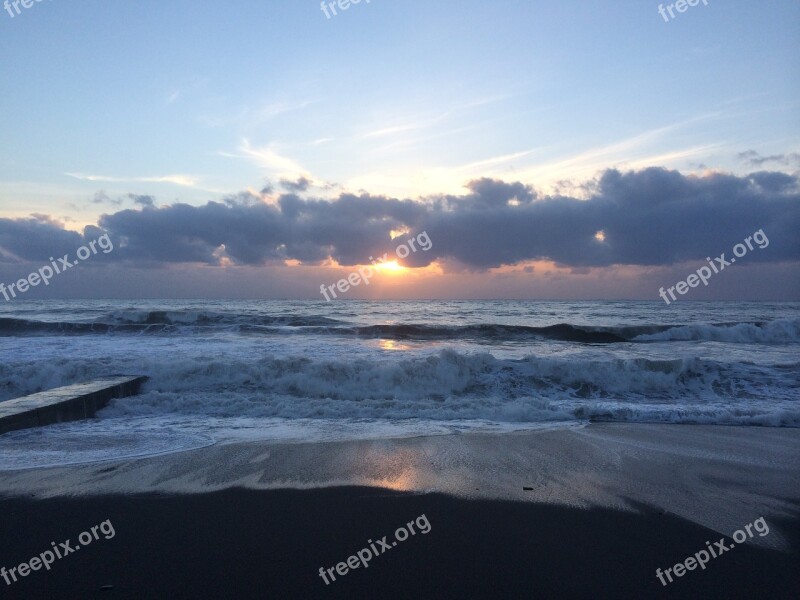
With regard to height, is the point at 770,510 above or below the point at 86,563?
below

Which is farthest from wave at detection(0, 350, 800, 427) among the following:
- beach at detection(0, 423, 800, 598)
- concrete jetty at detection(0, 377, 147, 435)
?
beach at detection(0, 423, 800, 598)

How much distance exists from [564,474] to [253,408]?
603 centimetres

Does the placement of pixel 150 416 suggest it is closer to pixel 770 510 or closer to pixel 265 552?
pixel 265 552

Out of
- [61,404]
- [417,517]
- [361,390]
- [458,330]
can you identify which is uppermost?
[61,404]

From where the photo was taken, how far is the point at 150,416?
29.5 feet

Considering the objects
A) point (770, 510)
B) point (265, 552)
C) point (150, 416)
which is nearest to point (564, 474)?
point (770, 510)

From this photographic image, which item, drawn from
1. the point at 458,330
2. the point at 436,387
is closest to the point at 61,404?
the point at 436,387

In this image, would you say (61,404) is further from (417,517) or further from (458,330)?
(458,330)

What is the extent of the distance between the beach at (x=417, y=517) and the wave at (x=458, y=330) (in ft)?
54.3

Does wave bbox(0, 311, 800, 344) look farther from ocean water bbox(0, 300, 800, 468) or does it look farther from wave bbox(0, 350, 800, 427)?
wave bbox(0, 350, 800, 427)

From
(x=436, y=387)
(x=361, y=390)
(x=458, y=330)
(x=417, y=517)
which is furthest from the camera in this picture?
(x=458, y=330)

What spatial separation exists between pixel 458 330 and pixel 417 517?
853 inches

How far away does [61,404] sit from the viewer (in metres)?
8.30

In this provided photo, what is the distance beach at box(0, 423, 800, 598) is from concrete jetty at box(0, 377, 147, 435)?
8.93 ft
